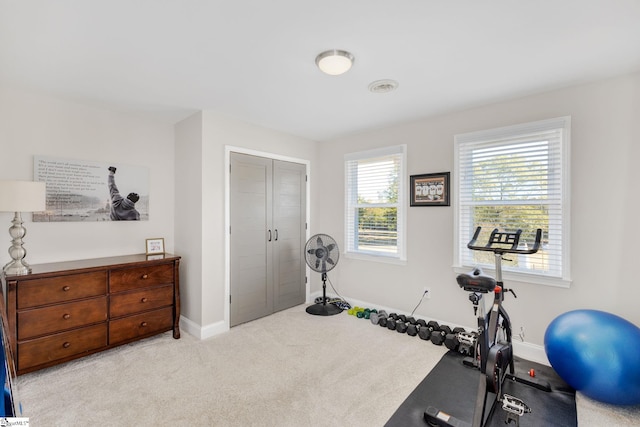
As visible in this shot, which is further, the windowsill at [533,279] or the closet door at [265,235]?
the closet door at [265,235]

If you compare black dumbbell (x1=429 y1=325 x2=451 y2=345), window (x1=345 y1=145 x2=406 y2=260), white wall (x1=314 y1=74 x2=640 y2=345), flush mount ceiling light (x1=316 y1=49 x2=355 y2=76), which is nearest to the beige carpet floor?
black dumbbell (x1=429 y1=325 x2=451 y2=345)

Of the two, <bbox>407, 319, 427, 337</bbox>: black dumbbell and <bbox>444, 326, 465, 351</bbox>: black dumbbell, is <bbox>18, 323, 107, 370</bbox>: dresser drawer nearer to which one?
<bbox>407, 319, 427, 337</bbox>: black dumbbell

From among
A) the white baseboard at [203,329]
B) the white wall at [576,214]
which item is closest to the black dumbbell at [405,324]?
the white wall at [576,214]

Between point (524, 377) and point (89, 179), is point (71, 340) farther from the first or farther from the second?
point (524, 377)

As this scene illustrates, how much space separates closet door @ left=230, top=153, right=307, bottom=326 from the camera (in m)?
3.41

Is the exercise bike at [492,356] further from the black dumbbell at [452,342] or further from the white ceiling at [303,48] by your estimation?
the white ceiling at [303,48]

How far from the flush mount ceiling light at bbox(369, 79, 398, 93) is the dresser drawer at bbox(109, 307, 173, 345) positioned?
9.68 feet

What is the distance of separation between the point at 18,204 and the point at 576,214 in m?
4.50

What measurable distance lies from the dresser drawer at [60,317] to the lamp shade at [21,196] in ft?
2.64

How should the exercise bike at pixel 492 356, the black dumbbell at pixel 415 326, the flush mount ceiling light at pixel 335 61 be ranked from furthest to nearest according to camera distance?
the black dumbbell at pixel 415 326 < the flush mount ceiling light at pixel 335 61 < the exercise bike at pixel 492 356

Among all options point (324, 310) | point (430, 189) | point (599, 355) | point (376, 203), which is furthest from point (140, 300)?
point (599, 355)

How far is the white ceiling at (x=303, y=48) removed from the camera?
1577 mm

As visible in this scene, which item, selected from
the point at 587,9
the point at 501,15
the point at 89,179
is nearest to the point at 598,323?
the point at 587,9

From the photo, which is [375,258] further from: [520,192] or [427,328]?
[520,192]
